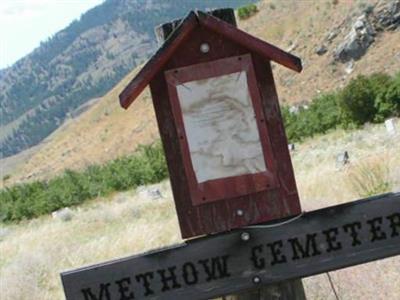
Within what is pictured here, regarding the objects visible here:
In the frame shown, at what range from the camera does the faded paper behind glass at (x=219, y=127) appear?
3418mm

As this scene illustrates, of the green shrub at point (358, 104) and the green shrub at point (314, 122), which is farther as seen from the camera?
the green shrub at point (314, 122)

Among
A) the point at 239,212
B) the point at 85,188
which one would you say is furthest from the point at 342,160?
the point at 85,188

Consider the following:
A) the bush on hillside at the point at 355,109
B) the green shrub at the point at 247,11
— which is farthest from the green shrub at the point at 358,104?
the green shrub at the point at 247,11

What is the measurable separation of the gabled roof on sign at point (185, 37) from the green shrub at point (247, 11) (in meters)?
68.2

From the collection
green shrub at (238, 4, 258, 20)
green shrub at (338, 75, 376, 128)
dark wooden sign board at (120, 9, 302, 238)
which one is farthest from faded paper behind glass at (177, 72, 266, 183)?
green shrub at (238, 4, 258, 20)

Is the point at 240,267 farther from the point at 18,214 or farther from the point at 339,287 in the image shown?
the point at 18,214

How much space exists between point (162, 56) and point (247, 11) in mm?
68852

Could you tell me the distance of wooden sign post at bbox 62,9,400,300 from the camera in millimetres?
3398

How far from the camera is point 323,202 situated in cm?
873

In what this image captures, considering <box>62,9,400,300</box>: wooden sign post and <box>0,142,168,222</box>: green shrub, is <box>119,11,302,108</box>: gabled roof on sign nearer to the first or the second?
<box>62,9,400,300</box>: wooden sign post

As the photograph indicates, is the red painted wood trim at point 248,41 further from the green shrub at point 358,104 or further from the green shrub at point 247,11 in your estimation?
the green shrub at point 247,11

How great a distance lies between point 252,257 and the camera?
3.41 metres

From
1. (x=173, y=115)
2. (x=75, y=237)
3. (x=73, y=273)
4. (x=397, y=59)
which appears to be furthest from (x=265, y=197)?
(x=397, y=59)

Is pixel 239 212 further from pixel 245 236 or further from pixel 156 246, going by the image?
pixel 156 246
